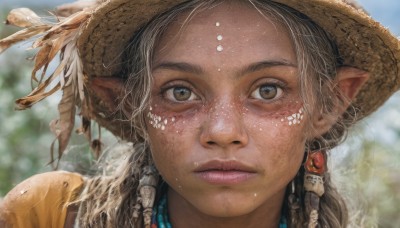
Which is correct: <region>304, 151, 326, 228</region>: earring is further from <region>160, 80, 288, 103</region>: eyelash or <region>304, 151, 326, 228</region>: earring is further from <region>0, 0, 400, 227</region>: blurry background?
<region>0, 0, 400, 227</region>: blurry background

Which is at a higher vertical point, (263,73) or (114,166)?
(263,73)

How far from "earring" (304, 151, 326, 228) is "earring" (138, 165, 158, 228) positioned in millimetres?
586

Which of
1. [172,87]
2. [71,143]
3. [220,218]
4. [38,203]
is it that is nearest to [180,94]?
[172,87]

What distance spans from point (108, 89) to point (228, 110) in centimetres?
69

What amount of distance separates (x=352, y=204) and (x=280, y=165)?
894 millimetres

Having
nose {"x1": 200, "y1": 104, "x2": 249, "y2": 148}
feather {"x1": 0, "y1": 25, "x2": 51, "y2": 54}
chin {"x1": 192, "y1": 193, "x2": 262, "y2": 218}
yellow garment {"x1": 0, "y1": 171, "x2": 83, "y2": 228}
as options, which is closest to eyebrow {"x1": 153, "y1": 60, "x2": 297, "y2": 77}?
nose {"x1": 200, "y1": 104, "x2": 249, "y2": 148}

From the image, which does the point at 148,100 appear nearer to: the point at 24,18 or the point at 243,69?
the point at 243,69

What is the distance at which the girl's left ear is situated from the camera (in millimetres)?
3166

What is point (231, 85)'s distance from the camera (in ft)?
9.23

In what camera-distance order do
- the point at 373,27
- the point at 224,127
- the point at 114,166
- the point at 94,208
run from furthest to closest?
the point at 114,166, the point at 94,208, the point at 373,27, the point at 224,127

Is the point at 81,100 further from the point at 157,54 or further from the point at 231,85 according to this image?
the point at 231,85

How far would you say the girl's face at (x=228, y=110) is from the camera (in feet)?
9.13

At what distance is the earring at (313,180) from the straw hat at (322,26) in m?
0.32

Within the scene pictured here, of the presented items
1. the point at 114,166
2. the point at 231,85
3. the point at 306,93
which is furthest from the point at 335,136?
the point at 114,166
